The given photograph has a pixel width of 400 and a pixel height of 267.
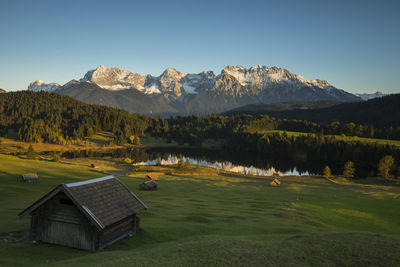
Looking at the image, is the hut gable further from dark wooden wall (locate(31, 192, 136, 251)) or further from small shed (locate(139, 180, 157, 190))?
small shed (locate(139, 180, 157, 190))

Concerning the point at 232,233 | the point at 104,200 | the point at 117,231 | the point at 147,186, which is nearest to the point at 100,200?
the point at 104,200

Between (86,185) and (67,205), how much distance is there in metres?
2.15

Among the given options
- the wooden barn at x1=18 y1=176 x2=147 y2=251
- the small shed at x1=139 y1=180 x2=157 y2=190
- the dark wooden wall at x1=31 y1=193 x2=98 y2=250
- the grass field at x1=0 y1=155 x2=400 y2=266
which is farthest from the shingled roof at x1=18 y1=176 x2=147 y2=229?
the small shed at x1=139 y1=180 x2=157 y2=190

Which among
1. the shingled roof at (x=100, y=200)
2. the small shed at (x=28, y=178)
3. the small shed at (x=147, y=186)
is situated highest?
the shingled roof at (x=100, y=200)

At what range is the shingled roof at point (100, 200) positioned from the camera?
22.2 m

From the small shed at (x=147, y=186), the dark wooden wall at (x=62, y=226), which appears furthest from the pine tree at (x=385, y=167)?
the dark wooden wall at (x=62, y=226)

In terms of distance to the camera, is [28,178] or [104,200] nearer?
[104,200]

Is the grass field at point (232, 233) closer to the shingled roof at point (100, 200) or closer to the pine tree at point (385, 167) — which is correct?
the shingled roof at point (100, 200)

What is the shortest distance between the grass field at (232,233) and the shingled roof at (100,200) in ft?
8.07

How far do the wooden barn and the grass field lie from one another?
0.89m

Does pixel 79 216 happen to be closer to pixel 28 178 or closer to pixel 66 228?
pixel 66 228

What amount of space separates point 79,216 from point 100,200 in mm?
2051

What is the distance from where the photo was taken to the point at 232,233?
2761 centimetres

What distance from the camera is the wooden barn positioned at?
22312 millimetres
